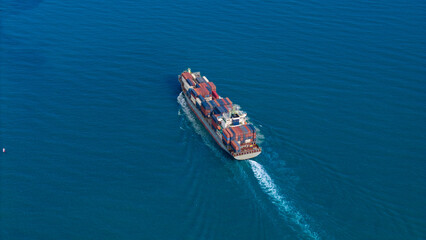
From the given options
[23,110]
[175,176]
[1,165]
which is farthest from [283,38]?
[1,165]

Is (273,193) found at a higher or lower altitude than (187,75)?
lower

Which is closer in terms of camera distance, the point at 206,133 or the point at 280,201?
the point at 280,201

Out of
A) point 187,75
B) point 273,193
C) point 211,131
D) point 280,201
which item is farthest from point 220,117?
point 280,201

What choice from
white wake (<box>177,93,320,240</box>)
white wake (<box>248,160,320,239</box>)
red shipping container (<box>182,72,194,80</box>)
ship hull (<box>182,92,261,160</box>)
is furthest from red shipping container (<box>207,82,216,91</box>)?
white wake (<box>248,160,320,239</box>)

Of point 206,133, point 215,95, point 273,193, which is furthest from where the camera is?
point 215,95

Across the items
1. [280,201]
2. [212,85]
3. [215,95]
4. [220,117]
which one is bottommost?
[280,201]

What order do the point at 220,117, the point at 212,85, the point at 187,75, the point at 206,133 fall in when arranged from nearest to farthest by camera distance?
1. the point at 220,117
2. the point at 206,133
3. the point at 212,85
4. the point at 187,75

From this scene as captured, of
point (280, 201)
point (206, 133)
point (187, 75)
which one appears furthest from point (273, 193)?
point (187, 75)

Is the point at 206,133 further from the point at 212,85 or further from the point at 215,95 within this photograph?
the point at 212,85
